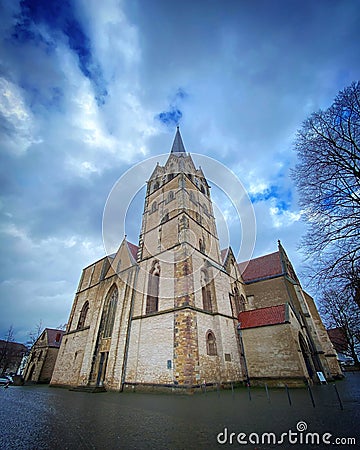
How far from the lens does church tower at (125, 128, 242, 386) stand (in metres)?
12.9

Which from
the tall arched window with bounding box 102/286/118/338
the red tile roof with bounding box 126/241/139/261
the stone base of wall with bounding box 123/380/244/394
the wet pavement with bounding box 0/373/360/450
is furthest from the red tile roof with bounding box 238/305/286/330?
the red tile roof with bounding box 126/241/139/261

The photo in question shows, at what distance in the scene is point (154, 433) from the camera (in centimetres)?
500

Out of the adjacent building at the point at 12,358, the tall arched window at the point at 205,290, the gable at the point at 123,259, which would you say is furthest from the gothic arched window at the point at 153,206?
the adjacent building at the point at 12,358

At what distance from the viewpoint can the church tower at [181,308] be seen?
1295cm

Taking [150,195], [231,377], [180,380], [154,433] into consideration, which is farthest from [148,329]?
[150,195]

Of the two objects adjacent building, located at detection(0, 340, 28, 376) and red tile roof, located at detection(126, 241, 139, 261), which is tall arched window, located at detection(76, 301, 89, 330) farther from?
adjacent building, located at detection(0, 340, 28, 376)

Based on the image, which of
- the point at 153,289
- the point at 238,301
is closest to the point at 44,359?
the point at 153,289

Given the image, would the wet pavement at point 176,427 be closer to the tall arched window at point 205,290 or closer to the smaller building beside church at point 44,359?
the tall arched window at point 205,290

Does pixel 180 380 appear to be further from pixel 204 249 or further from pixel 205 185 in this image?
pixel 205 185

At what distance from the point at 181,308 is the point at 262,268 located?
43.2 feet

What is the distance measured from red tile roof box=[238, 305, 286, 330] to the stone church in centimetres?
9

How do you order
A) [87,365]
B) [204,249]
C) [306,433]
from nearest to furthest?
1. [306,433]
2. [87,365]
3. [204,249]

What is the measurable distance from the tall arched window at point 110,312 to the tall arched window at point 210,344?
8.19m

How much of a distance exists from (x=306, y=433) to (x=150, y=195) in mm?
24524
